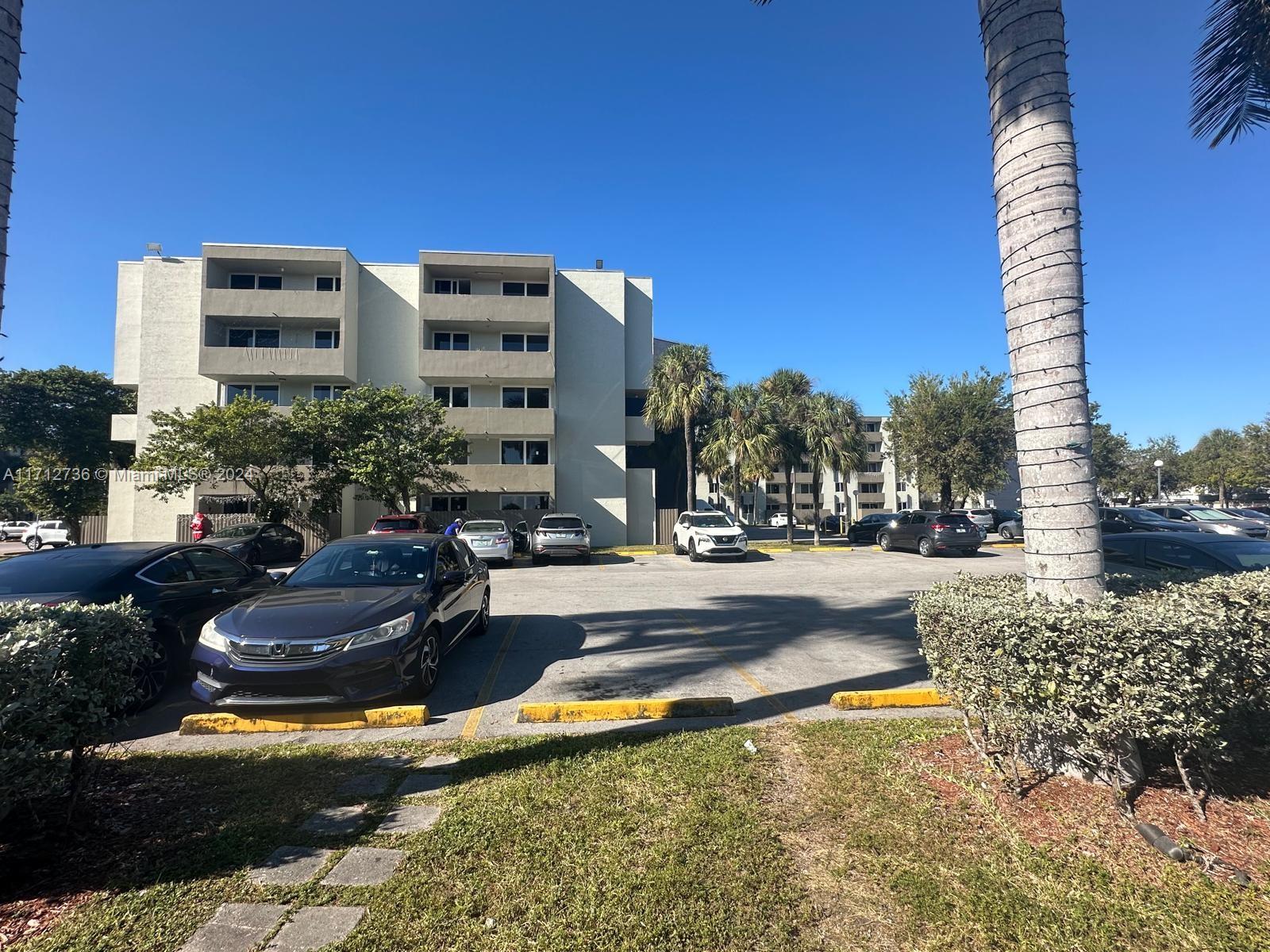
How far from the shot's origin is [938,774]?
362 centimetres

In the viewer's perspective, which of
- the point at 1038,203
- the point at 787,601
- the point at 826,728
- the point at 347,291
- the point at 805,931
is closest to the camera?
the point at 805,931

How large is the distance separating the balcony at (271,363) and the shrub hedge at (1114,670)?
2790 centimetres

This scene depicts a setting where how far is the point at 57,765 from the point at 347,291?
90.6 ft

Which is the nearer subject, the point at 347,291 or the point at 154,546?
the point at 154,546

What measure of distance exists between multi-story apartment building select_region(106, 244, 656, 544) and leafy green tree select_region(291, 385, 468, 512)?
4528 millimetres

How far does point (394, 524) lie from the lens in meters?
17.2

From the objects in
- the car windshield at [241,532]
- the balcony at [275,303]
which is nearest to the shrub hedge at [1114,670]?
the car windshield at [241,532]

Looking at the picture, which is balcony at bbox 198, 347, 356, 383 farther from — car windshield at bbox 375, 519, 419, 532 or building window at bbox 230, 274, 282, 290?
car windshield at bbox 375, 519, 419, 532

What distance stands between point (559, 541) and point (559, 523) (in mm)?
801

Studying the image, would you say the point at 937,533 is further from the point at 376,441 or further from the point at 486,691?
the point at 376,441

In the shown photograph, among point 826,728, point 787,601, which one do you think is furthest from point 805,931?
point 787,601

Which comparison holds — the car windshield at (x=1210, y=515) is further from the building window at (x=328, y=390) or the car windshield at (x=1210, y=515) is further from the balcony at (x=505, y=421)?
the building window at (x=328, y=390)

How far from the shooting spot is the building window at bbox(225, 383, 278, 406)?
87.1ft

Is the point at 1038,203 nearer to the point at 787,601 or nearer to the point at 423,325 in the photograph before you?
the point at 787,601
